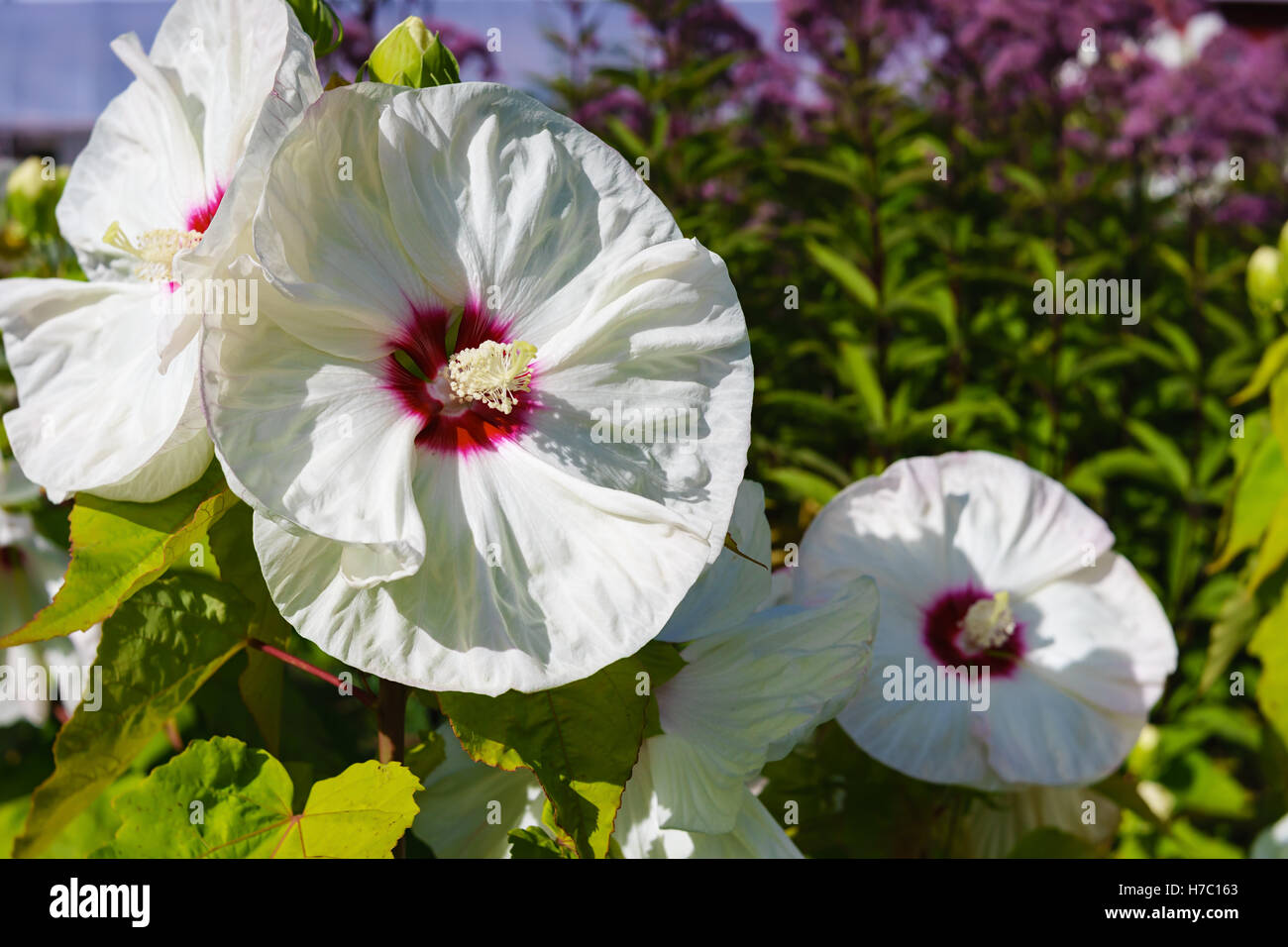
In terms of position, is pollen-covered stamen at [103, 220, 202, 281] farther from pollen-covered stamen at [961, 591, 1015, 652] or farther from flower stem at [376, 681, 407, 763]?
pollen-covered stamen at [961, 591, 1015, 652]

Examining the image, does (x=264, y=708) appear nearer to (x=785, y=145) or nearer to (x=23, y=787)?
(x=23, y=787)

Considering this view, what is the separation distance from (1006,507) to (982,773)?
27 centimetres

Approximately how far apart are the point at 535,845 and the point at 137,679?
0.93 ft

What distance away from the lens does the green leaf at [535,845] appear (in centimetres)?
72

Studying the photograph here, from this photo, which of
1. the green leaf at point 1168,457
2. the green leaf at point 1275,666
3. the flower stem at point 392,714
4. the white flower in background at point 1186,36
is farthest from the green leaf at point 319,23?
the white flower in background at point 1186,36

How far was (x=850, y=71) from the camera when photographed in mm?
2469

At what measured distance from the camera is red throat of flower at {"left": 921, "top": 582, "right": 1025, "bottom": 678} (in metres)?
1.07

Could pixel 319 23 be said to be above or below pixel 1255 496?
above

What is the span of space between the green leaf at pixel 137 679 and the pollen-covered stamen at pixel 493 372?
234mm

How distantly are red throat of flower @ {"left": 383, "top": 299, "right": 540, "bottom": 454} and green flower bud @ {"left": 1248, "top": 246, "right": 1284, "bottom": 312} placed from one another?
1398 mm

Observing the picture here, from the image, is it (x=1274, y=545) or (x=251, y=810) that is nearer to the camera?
(x=251, y=810)

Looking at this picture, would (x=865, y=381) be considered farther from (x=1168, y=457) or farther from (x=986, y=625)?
(x=986, y=625)

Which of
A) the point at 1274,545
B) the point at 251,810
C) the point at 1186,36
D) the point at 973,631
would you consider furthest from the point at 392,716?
the point at 1186,36

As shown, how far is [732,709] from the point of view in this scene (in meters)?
0.74
